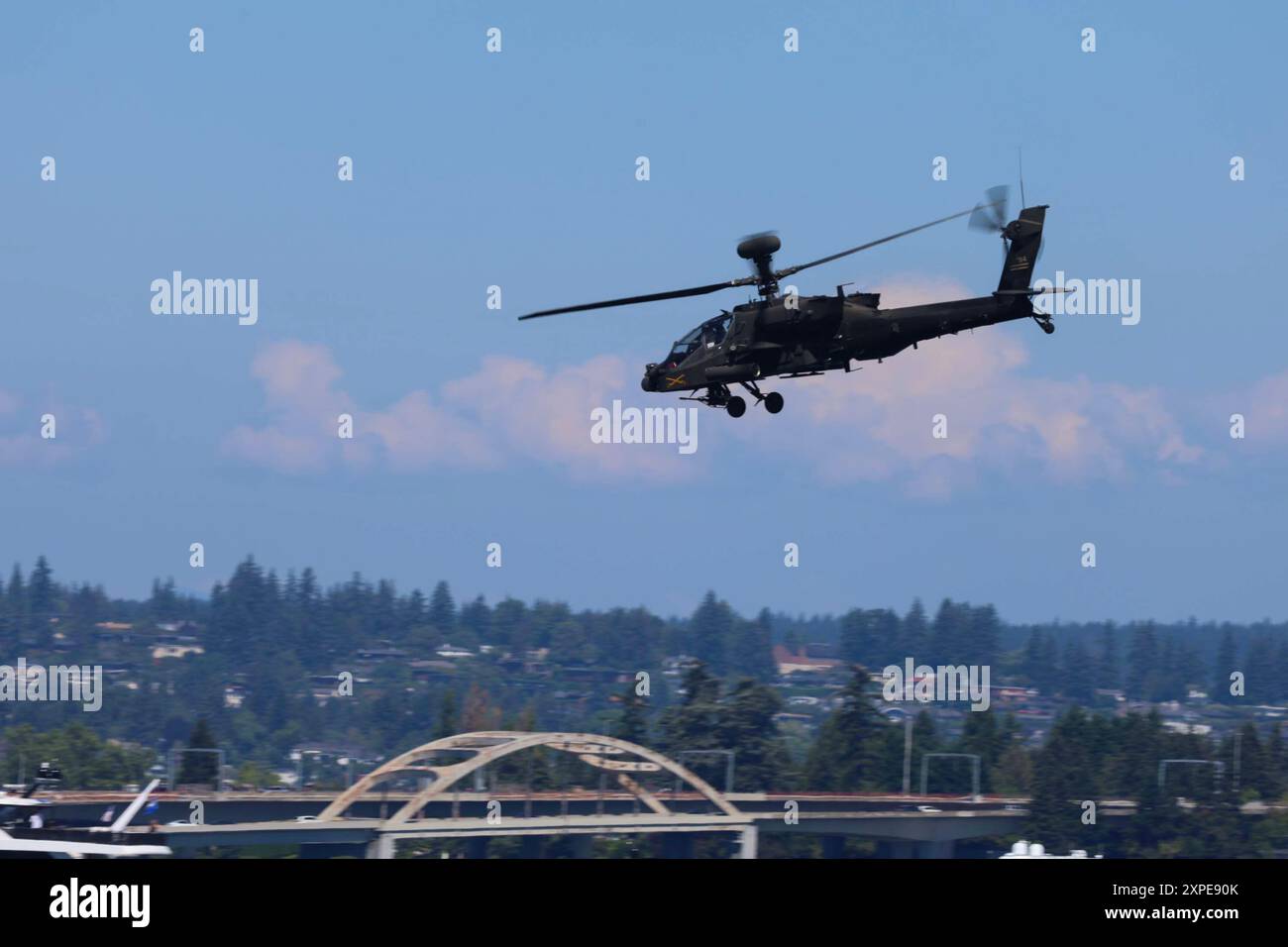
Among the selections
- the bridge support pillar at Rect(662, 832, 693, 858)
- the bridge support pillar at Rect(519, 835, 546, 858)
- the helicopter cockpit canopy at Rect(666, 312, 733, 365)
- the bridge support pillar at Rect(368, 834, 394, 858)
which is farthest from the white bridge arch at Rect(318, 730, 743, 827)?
the helicopter cockpit canopy at Rect(666, 312, 733, 365)

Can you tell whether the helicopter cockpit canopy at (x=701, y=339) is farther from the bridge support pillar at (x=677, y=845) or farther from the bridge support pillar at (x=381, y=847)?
the bridge support pillar at (x=677, y=845)

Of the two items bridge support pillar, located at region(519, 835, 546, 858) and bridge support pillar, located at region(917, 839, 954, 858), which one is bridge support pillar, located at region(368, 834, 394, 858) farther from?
bridge support pillar, located at region(917, 839, 954, 858)

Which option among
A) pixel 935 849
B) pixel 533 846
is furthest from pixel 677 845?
pixel 935 849

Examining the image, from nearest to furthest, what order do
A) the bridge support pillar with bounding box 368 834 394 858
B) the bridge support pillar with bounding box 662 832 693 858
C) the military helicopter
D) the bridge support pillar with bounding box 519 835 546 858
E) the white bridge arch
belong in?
the military helicopter
the bridge support pillar with bounding box 368 834 394 858
the white bridge arch
the bridge support pillar with bounding box 662 832 693 858
the bridge support pillar with bounding box 519 835 546 858

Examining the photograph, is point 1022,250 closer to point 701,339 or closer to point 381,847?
point 701,339
